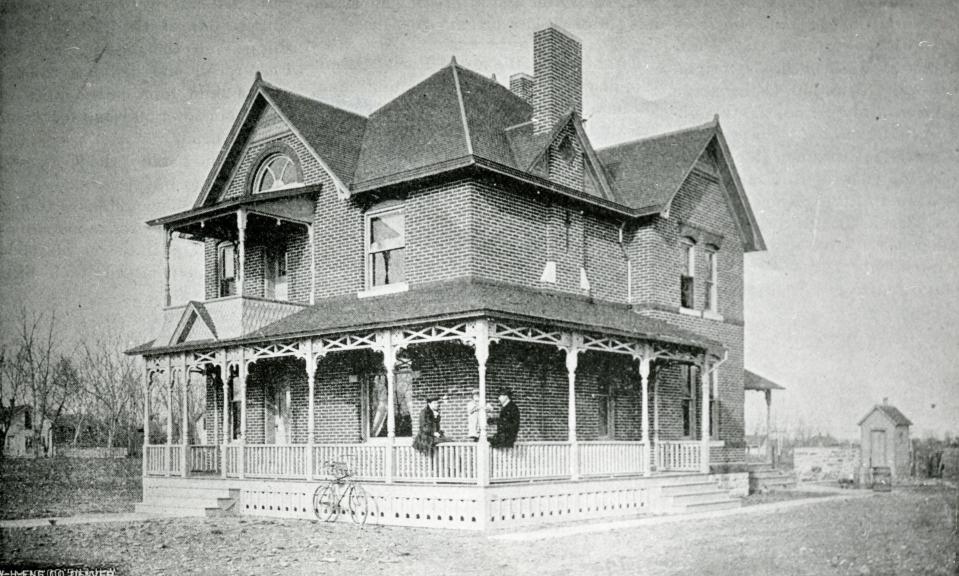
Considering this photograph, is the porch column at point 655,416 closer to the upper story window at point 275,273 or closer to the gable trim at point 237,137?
the gable trim at point 237,137

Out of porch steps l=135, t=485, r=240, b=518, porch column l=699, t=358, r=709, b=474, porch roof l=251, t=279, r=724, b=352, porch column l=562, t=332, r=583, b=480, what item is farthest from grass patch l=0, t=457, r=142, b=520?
porch column l=699, t=358, r=709, b=474

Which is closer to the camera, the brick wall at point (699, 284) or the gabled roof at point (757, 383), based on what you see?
the brick wall at point (699, 284)

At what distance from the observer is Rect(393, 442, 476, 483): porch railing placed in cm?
1678

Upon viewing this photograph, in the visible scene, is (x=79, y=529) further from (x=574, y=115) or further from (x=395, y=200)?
(x=574, y=115)

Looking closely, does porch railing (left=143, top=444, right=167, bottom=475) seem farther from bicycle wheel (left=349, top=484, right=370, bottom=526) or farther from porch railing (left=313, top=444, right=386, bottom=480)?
bicycle wheel (left=349, top=484, right=370, bottom=526)

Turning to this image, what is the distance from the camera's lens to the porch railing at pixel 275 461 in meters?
19.3

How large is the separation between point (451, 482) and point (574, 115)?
961 centimetres

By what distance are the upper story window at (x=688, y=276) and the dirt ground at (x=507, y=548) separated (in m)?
8.31

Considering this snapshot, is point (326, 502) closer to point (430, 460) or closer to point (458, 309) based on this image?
point (430, 460)

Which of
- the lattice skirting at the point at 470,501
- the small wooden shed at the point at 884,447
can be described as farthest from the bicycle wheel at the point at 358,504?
the small wooden shed at the point at 884,447

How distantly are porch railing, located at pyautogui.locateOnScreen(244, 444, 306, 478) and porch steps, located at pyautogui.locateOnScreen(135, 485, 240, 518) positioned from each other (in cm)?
62

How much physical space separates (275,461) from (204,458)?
2.72 meters

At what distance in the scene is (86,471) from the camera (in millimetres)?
25141

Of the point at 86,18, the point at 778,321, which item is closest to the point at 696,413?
the point at 778,321
